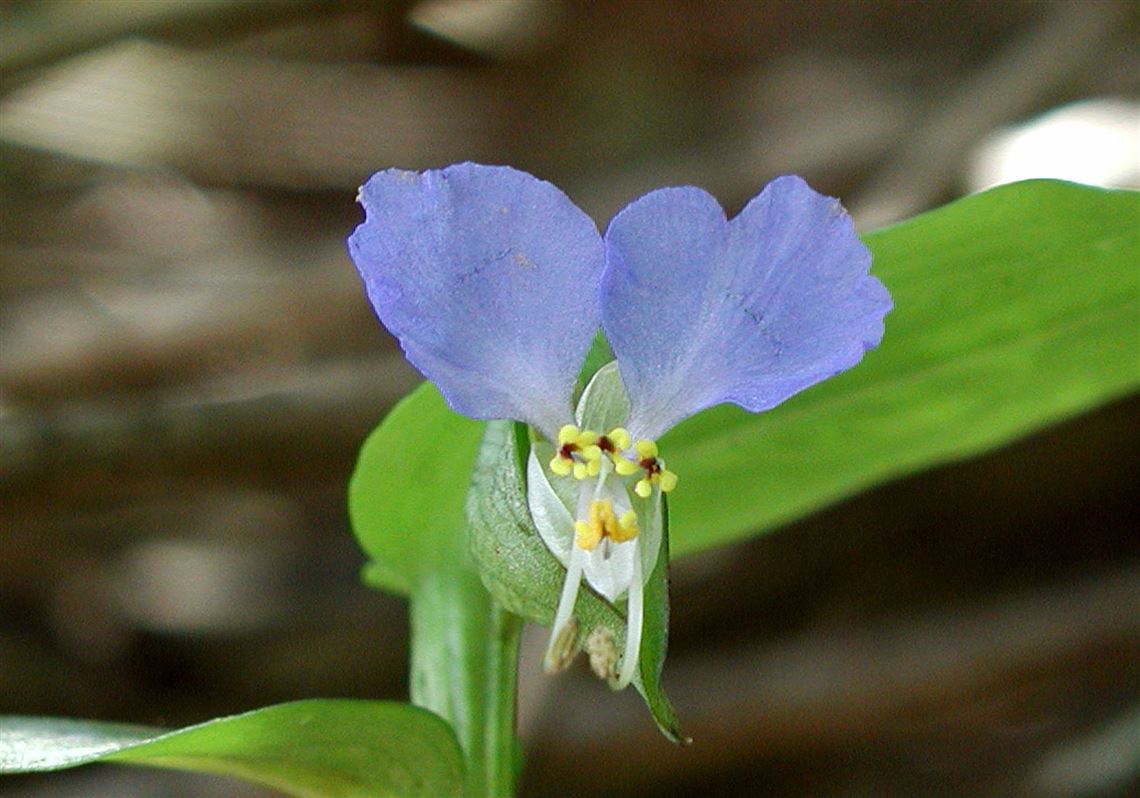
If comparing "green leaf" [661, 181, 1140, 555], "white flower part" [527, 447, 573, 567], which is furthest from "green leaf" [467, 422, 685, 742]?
"green leaf" [661, 181, 1140, 555]

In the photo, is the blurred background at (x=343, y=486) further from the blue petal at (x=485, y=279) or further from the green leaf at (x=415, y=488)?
the blue petal at (x=485, y=279)

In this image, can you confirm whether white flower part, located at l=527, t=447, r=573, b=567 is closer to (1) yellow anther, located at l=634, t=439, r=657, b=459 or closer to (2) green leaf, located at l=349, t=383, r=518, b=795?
(1) yellow anther, located at l=634, t=439, r=657, b=459

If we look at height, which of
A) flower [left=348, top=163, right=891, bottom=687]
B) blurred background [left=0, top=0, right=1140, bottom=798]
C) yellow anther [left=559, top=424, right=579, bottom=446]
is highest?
flower [left=348, top=163, right=891, bottom=687]

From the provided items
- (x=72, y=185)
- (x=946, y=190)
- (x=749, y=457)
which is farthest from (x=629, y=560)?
(x=72, y=185)

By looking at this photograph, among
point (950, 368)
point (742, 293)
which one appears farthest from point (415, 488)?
point (950, 368)

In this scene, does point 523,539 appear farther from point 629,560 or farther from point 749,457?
point 749,457

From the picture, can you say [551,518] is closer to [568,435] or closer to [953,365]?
[568,435]

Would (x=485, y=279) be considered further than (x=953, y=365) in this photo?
No
